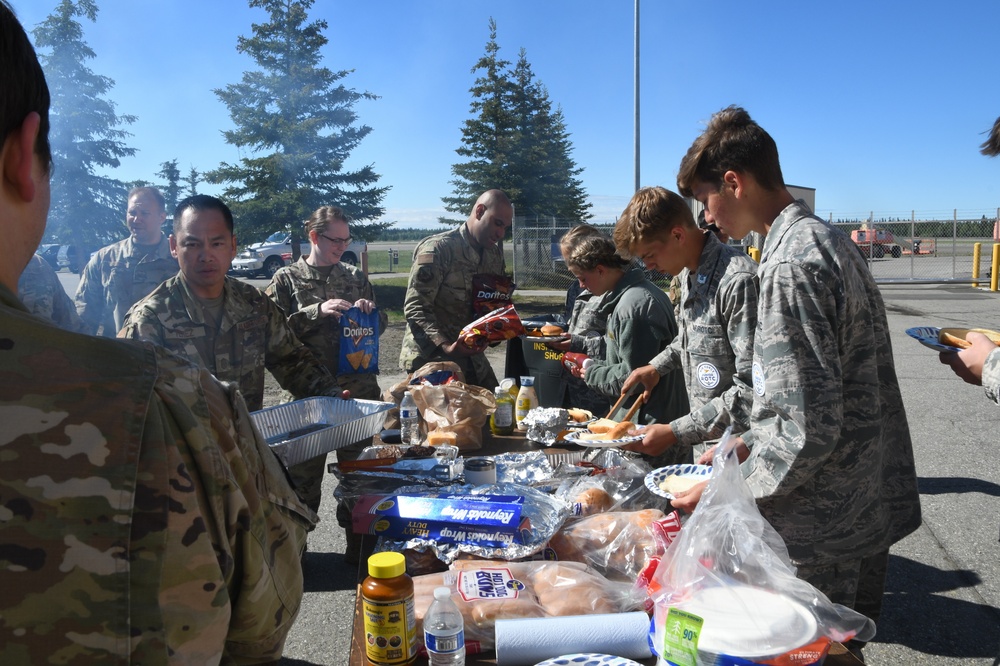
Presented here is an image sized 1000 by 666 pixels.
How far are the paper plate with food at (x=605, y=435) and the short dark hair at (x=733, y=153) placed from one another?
1.07 m

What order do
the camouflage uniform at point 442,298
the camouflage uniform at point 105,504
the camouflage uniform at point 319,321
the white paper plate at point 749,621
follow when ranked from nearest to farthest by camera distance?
the camouflage uniform at point 105,504 < the white paper plate at point 749,621 < the camouflage uniform at point 319,321 < the camouflage uniform at point 442,298

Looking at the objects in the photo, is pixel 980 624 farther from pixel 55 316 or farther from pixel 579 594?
pixel 55 316

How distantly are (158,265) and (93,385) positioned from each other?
5580 mm

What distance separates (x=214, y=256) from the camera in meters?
3.23

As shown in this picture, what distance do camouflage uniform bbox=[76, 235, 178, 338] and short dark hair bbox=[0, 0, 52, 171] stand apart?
5.32 metres

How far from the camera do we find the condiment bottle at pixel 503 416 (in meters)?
3.41

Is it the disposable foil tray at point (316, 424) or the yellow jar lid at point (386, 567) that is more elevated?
the yellow jar lid at point (386, 567)

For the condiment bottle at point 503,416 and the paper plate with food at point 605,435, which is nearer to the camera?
the paper plate with food at point 605,435

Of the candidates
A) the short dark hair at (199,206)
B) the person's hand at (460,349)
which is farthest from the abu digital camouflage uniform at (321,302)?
the short dark hair at (199,206)

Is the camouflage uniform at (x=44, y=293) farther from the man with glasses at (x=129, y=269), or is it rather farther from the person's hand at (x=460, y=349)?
the person's hand at (x=460, y=349)

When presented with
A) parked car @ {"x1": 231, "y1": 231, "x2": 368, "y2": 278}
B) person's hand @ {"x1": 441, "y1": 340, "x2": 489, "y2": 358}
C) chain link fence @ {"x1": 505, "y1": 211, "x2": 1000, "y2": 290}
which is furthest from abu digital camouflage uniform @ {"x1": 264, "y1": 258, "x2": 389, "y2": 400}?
parked car @ {"x1": 231, "y1": 231, "x2": 368, "y2": 278}

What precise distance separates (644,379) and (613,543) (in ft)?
4.87

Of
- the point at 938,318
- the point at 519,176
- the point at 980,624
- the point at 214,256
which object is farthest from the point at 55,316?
the point at 519,176

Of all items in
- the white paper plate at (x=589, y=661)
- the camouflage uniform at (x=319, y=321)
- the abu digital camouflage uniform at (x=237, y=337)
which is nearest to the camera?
the white paper plate at (x=589, y=661)
